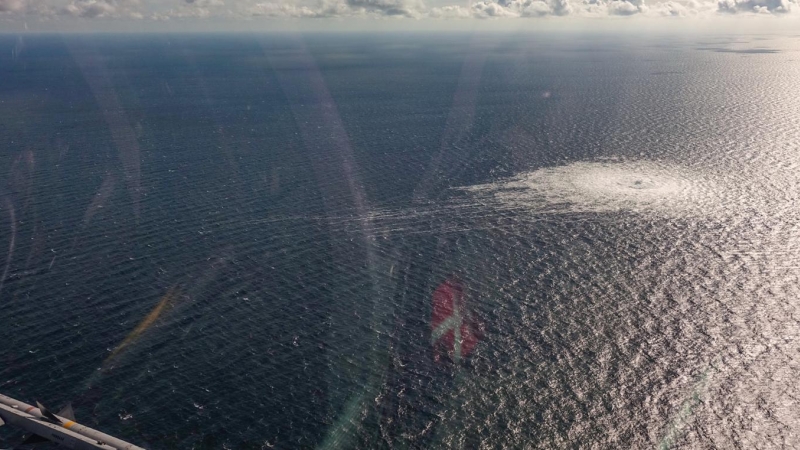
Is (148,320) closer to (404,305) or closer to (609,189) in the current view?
(404,305)

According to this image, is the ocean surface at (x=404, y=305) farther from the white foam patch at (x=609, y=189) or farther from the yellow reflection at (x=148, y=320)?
the white foam patch at (x=609, y=189)

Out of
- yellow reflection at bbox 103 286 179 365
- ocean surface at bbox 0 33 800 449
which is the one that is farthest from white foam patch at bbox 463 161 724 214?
yellow reflection at bbox 103 286 179 365

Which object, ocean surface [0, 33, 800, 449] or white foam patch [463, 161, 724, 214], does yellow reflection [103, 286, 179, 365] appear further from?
white foam patch [463, 161, 724, 214]

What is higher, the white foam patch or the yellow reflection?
the white foam patch

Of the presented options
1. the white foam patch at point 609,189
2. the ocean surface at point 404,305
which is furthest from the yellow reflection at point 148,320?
the white foam patch at point 609,189

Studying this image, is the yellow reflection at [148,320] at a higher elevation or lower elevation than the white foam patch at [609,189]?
lower

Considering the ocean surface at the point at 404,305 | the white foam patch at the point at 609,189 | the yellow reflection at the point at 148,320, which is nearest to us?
the ocean surface at the point at 404,305

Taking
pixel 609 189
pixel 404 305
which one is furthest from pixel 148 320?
pixel 609 189

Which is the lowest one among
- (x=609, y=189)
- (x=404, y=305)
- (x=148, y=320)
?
(x=404, y=305)

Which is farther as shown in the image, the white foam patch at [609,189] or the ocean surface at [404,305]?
the white foam patch at [609,189]
